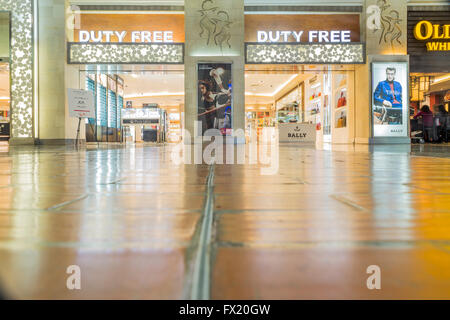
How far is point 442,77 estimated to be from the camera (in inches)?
719

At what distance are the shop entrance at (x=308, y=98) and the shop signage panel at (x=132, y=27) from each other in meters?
2.75

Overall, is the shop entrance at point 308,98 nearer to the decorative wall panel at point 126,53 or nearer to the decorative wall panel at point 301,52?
the decorative wall panel at point 301,52

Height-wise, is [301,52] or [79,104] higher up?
[301,52]

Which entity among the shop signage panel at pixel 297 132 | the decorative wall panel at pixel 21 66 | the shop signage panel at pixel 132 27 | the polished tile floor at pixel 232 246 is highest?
the shop signage panel at pixel 132 27

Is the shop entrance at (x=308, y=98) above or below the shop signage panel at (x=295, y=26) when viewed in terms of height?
below

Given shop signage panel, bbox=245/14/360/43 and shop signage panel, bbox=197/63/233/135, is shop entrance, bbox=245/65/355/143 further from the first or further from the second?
shop signage panel, bbox=197/63/233/135

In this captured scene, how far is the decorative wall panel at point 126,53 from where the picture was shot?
38.6 feet

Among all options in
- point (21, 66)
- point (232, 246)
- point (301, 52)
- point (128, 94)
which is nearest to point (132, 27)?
point (21, 66)

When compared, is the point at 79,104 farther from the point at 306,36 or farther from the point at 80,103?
the point at 306,36

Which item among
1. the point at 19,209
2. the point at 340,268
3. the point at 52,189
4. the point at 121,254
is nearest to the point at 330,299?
the point at 340,268

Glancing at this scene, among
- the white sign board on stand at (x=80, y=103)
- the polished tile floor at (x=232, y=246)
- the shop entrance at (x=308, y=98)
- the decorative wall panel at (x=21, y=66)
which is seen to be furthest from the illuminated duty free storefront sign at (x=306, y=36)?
the polished tile floor at (x=232, y=246)

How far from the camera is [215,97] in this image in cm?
1178

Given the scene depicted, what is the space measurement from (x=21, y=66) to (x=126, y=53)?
3050 millimetres

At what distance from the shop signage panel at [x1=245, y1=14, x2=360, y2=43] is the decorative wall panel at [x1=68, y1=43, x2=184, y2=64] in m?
2.49
